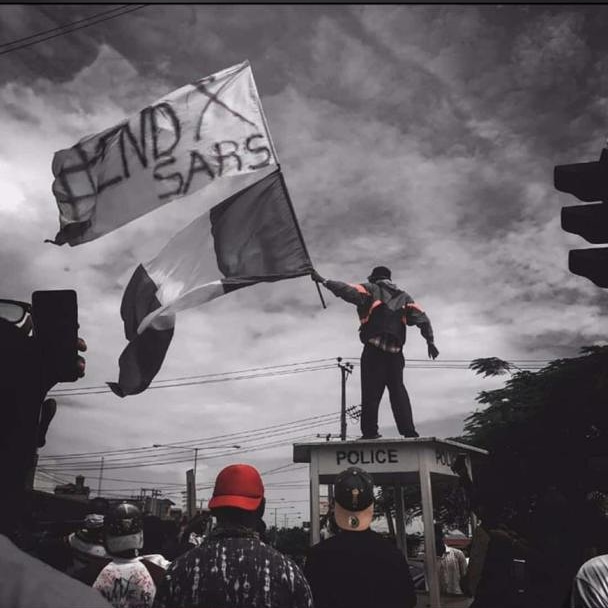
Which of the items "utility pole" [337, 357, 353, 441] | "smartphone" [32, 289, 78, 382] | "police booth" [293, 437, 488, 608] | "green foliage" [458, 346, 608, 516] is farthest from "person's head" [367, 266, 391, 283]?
"utility pole" [337, 357, 353, 441]

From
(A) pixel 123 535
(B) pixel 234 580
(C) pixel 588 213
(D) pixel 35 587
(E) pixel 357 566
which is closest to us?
(D) pixel 35 587

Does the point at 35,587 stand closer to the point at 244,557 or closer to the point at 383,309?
the point at 244,557

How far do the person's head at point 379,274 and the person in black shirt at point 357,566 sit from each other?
16.5 feet

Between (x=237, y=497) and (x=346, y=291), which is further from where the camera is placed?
(x=346, y=291)

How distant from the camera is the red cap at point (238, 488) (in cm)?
284

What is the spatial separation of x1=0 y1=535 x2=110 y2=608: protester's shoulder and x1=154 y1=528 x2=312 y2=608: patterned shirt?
5.50 feet

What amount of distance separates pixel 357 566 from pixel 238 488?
1072 millimetres

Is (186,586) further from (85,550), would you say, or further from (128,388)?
(128,388)

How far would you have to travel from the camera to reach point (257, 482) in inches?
118

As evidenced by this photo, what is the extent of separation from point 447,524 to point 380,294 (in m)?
27.3

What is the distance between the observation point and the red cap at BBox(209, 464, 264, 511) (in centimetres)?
284

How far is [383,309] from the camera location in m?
8.12

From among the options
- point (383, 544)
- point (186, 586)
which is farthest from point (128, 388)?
point (186, 586)

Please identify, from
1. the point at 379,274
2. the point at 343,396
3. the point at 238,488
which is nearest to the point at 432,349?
the point at 379,274
